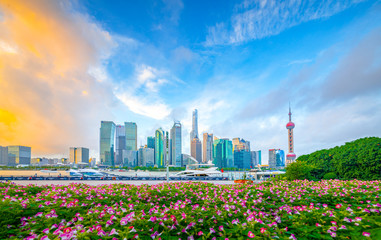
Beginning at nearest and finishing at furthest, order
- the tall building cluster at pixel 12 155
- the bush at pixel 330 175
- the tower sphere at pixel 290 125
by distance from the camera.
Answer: the bush at pixel 330 175, the tower sphere at pixel 290 125, the tall building cluster at pixel 12 155

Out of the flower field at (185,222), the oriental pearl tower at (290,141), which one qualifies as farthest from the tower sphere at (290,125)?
the flower field at (185,222)

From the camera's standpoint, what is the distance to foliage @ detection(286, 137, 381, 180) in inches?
711

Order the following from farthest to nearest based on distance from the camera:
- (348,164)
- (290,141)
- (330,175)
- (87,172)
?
(290,141) < (87,172) < (330,175) < (348,164)

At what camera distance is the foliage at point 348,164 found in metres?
18.1

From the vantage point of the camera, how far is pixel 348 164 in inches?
811

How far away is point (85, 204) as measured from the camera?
608 cm

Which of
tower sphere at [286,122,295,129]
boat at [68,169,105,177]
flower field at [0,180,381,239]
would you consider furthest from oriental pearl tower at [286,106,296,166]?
flower field at [0,180,381,239]

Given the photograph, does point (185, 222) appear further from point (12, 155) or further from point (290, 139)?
point (12, 155)

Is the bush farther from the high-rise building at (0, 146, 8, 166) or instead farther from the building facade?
the high-rise building at (0, 146, 8, 166)

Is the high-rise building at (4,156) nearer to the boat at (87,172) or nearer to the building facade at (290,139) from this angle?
the boat at (87,172)

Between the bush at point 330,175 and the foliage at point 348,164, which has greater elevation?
the foliage at point 348,164

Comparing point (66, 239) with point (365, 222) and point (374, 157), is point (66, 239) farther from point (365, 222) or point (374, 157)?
point (374, 157)

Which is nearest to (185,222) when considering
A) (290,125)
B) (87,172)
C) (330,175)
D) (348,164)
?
(330,175)

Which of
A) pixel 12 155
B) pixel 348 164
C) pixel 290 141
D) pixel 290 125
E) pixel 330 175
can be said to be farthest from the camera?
pixel 12 155
